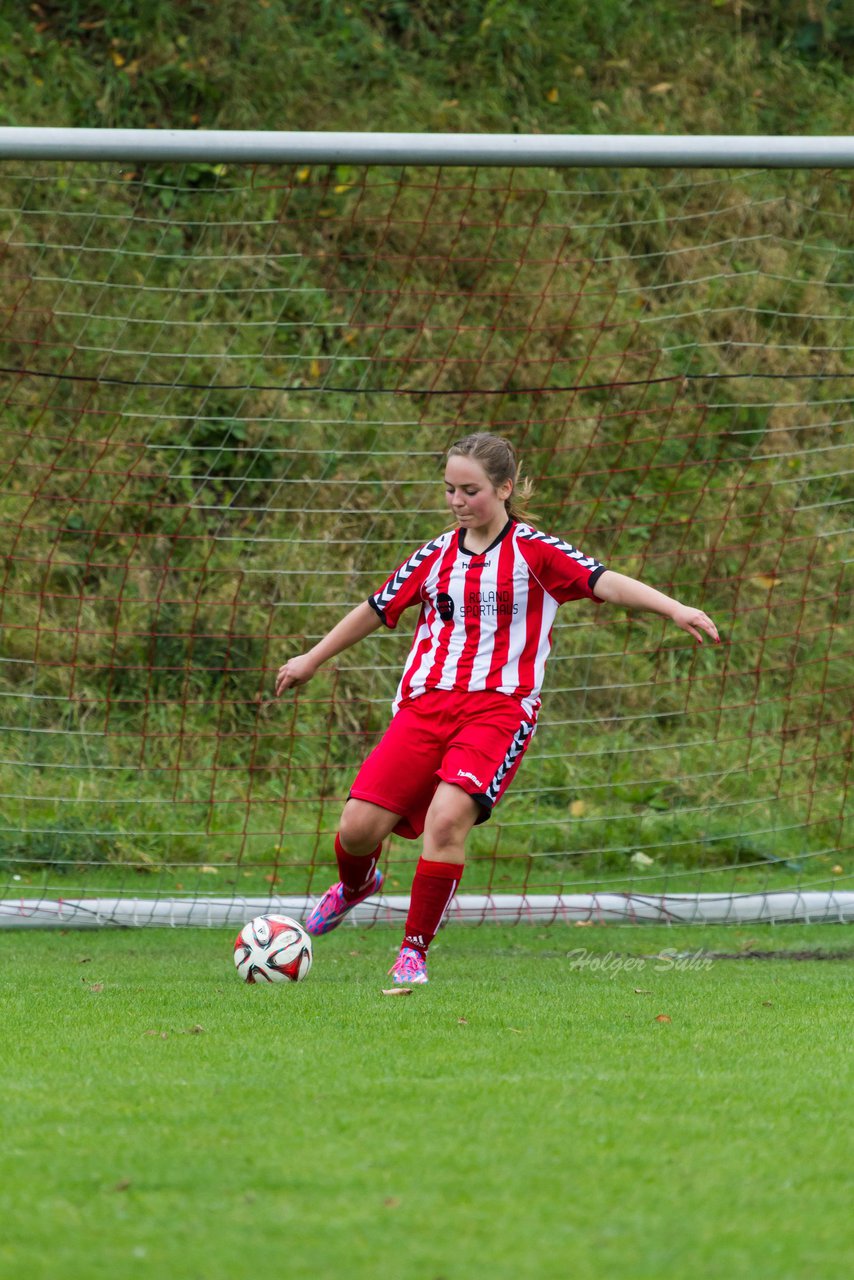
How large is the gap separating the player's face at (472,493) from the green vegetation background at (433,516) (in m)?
1.89

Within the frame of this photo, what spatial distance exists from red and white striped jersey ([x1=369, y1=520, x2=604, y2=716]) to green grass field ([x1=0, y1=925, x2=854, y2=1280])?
99cm

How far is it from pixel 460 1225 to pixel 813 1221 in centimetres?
57

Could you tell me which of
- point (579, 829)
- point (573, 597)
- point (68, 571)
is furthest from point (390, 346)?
point (573, 597)

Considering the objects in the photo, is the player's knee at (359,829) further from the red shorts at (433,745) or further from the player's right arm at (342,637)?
the player's right arm at (342,637)

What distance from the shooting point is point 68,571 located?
9.26 metres

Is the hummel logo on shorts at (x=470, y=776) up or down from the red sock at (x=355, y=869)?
up

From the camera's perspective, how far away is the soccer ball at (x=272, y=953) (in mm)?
4715

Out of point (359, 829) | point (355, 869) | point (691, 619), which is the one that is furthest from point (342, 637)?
point (691, 619)

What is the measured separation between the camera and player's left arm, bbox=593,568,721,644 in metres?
4.68

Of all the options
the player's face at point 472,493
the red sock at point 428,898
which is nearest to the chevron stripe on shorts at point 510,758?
the red sock at point 428,898

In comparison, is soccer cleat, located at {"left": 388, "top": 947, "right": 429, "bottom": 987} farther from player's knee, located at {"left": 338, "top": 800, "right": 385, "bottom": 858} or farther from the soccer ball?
player's knee, located at {"left": 338, "top": 800, "right": 385, "bottom": 858}

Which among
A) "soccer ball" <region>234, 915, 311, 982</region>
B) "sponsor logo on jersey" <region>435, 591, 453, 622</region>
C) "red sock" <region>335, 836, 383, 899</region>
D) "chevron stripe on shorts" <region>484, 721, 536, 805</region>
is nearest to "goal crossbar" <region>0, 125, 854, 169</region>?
"sponsor logo on jersey" <region>435, 591, 453, 622</region>

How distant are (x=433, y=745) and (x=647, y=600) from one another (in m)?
0.85

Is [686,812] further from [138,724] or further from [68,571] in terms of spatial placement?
[68,571]
